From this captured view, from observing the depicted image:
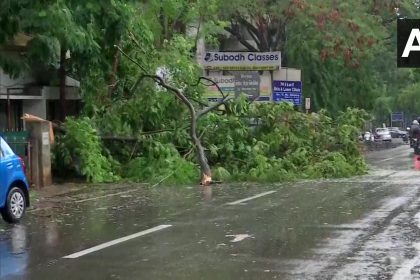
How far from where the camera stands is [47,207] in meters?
14.4

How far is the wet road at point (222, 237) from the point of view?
313 inches

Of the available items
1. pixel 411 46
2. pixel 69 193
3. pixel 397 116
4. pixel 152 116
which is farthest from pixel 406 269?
pixel 397 116

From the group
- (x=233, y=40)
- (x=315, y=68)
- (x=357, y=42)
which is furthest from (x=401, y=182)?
(x=233, y=40)

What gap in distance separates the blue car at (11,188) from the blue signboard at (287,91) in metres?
20.0

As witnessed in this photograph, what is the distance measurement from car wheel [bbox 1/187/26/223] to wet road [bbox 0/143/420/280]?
19 cm

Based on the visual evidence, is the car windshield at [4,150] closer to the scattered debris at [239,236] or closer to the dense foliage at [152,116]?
the dense foliage at [152,116]

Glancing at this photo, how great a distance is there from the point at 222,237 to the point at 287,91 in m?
21.9

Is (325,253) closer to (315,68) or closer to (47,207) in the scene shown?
(47,207)

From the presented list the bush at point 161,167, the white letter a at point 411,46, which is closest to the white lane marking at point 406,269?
the bush at point 161,167

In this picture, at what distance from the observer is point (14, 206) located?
12.1m

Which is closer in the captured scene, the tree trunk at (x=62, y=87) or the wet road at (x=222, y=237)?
the wet road at (x=222, y=237)

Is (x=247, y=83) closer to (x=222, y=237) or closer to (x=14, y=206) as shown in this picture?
(x=14, y=206)

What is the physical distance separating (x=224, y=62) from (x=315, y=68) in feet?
25.5

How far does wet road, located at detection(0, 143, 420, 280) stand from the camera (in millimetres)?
7957
